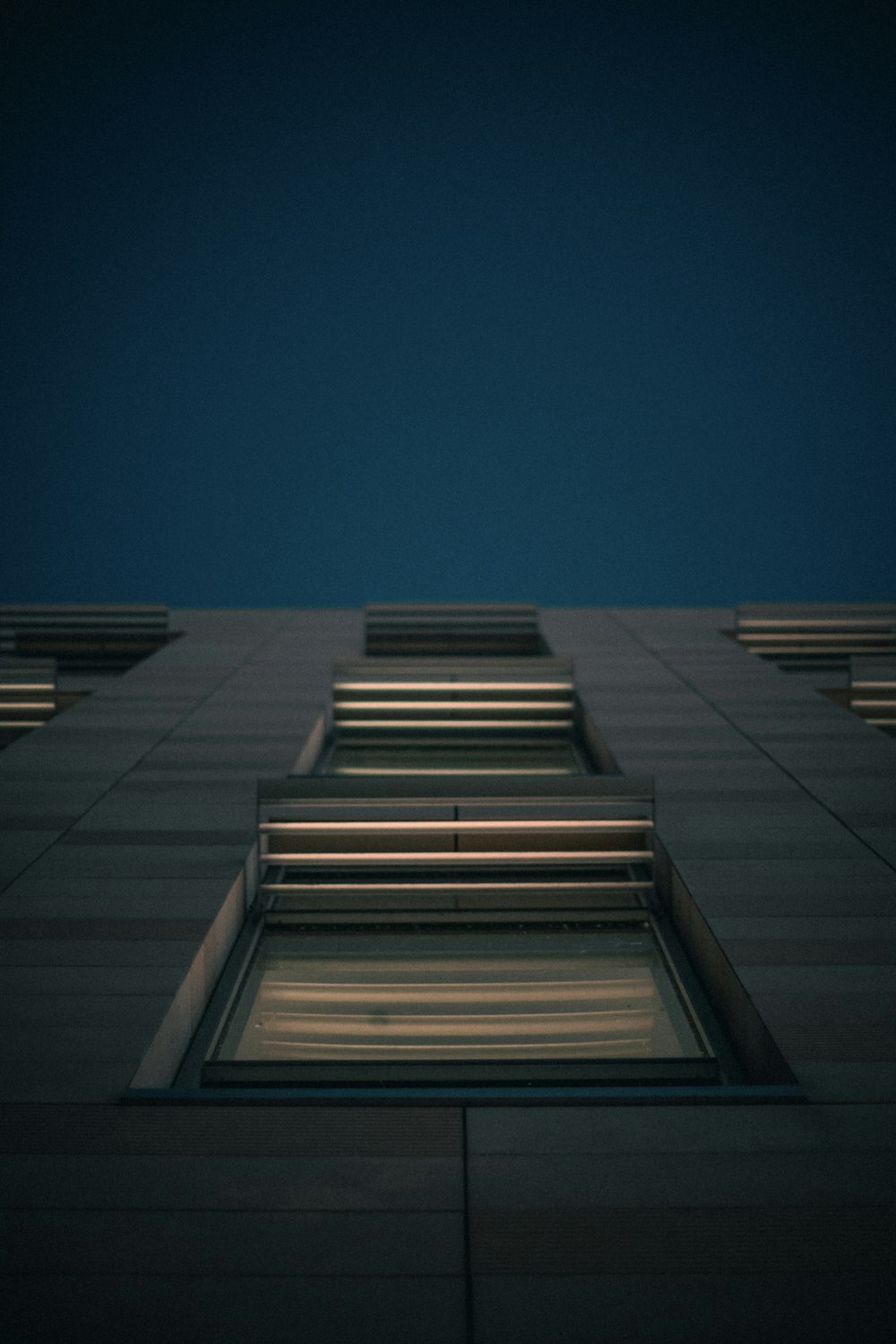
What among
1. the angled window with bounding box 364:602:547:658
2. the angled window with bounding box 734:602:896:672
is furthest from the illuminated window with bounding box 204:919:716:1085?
the angled window with bounding box 734:602:896:672

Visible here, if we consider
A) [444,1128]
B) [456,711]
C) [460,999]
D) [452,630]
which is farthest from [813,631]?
[444,1128]

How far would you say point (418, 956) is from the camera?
3.45m

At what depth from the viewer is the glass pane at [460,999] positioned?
2.86 meters

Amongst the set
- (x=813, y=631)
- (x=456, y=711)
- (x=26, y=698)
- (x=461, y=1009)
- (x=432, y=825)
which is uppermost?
(x=813, y=631)

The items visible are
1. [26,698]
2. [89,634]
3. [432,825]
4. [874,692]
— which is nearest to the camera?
[432,825]

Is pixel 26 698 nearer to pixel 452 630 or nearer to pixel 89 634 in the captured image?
pixel 89 634

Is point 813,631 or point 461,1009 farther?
point 813,631

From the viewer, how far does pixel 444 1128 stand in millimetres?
2234

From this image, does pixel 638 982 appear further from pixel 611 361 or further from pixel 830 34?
pixel 830 34

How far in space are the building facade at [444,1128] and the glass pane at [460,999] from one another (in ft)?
0.41

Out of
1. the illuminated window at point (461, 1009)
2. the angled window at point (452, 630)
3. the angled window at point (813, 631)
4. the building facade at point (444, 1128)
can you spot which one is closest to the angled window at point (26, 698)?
the building facade at point (444, 1128)

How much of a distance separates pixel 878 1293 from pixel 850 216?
1639cm

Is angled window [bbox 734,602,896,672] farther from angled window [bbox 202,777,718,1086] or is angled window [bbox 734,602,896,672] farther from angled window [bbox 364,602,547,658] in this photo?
angled window [bbox 202,777,718,1086]

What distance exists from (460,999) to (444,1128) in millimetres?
919
